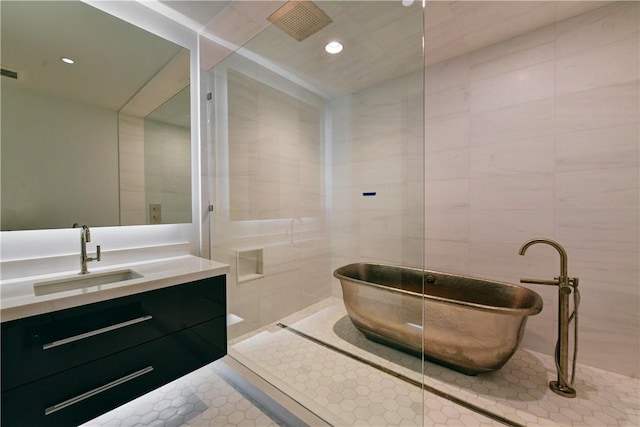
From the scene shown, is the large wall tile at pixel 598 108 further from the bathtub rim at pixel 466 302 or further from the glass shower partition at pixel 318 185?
the bathtub rim at pixel 466 302

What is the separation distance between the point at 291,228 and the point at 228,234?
21.8 inches

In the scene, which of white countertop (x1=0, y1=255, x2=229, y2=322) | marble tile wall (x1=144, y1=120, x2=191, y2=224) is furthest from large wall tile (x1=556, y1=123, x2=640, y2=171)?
marble tile wall (x1=144, y1=120, x2=191, y2=224)

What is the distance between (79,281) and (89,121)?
0.90 m

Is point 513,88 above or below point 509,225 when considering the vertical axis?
above

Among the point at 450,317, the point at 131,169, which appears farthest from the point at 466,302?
the point at 131,169

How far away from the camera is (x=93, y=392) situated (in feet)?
3.31

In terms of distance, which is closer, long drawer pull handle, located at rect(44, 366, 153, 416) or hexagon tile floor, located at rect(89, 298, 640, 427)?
long drawer pull handle, located at rect(44, 366, 153, 416)

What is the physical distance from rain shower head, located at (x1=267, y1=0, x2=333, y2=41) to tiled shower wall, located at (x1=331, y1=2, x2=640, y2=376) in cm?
73

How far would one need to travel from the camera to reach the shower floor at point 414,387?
132 cm

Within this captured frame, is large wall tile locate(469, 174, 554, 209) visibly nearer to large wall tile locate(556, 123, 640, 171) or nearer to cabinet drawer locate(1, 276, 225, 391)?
large wall tile locate(556, 123, 640, 171)

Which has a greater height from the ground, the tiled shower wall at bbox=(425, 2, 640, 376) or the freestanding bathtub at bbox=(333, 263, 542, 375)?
the tiled shower wall at bbox=(425, 2, 640, 376)

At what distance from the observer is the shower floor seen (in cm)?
132

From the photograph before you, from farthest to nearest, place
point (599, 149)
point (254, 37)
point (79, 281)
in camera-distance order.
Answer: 1. point (254, 37)
2. point (599, 149)
3. point (79, 281)

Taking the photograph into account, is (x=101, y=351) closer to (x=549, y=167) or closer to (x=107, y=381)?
(x=107, y=381)
